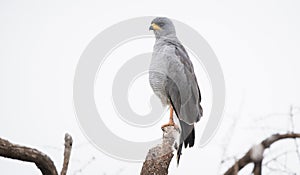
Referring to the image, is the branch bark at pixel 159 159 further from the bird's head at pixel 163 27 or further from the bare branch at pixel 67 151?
the bird's head at pixel 163 27

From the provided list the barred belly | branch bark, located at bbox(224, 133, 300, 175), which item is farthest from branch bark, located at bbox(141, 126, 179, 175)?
the barred belly

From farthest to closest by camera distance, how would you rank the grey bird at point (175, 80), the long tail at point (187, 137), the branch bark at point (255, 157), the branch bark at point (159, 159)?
the grey bird at point (175, 80) → the long tail at point (187, 137) → the branch bark at point (159, 159) → the branch bark at point (255, 157)

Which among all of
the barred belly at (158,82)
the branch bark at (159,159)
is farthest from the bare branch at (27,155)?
the barred belly at (158,82)

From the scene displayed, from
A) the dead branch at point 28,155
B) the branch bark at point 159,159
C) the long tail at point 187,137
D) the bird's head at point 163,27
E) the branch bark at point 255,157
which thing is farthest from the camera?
the bird's head at point 163,27

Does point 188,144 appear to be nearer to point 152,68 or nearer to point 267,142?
point 152,68

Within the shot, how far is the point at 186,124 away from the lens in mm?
5848

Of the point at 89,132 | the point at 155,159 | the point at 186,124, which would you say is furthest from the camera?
the point at 186,124

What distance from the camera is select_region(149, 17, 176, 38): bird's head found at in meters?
7.57

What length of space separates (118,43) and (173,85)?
1.12 m

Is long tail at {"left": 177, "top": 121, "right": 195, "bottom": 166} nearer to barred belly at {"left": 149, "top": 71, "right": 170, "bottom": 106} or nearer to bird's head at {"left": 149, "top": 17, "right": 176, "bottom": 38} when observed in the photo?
barred belly at {"left": 149, "top": 71, "right": 170, "bottom": 106}

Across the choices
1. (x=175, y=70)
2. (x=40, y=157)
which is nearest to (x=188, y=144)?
(x=175, y=70)

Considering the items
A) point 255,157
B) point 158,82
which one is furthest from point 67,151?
point 158,82

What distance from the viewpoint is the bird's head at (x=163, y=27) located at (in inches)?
298

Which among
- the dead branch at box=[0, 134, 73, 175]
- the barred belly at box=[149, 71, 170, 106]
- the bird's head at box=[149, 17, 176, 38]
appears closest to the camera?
the dead branch at box=[0, 134, 73, 175]
